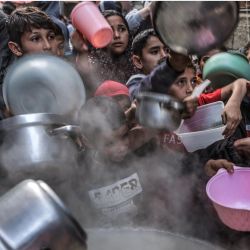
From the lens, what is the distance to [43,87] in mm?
1797

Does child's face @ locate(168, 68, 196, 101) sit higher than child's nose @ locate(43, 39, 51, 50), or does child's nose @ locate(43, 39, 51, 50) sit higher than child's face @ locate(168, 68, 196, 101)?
child's nose @ locate(43, 39, 51, 50)

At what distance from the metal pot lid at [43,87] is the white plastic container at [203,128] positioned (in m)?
0.52

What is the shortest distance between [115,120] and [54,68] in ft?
1.11

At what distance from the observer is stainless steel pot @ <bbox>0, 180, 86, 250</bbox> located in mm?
1069

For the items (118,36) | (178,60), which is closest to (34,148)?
(178,60)

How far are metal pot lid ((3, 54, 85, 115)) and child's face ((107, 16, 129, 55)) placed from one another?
3.03ft

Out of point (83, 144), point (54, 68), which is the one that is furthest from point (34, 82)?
point (83, 144)

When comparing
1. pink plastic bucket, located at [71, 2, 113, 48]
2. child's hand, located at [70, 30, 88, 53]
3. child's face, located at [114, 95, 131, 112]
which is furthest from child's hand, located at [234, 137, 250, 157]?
child's hand, located at [70, 30, 88, 53]

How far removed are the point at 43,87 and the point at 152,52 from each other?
0.86 meters

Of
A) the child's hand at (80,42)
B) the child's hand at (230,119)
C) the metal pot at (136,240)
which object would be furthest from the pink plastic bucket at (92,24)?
the metal pot at (136,240)

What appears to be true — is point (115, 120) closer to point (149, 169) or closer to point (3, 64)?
point (149, 169)

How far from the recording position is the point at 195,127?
6.70ft

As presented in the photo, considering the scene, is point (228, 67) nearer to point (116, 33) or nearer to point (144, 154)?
point (144, 154)

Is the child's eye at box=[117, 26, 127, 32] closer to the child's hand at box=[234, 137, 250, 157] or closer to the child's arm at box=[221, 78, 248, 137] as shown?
the child's arm at box=[221, 78, 248, 137]
